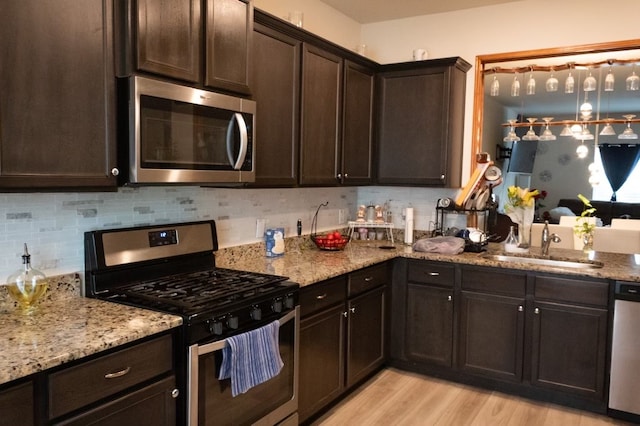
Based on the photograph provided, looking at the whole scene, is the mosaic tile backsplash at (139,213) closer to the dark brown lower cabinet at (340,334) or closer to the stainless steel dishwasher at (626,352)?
the dark brown lower cabinet at (340,334)

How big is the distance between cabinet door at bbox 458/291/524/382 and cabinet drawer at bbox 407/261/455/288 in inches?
5.8

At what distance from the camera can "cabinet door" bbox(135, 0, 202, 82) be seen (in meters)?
1.96

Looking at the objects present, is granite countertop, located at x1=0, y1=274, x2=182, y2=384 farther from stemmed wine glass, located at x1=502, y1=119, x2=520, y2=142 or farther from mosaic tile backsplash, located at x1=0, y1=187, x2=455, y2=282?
stemmed wine glass, located at x1=502, y1=119, x2=520, y2=142

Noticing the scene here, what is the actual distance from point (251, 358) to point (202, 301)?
336 millimetres

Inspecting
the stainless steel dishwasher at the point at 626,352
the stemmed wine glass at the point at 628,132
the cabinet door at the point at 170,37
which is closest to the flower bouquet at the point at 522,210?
the stemmed wine glass at the point at 628,132

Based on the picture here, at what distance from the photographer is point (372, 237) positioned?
4.14m

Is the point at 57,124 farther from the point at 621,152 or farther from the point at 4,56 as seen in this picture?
the point at 621,152

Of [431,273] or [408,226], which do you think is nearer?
[431,273]

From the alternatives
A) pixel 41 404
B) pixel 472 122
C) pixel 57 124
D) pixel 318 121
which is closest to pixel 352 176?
pixel 318 121

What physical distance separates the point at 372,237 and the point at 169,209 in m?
1.95

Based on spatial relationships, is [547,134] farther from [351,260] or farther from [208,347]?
[208,347]

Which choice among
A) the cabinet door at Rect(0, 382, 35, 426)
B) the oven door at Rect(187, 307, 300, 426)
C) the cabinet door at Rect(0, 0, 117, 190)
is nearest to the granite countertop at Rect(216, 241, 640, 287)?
the oven door at Rect(187, 307, 300, 426)

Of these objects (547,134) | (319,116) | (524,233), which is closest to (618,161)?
(547,134)

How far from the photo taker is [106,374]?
1.62 metres
